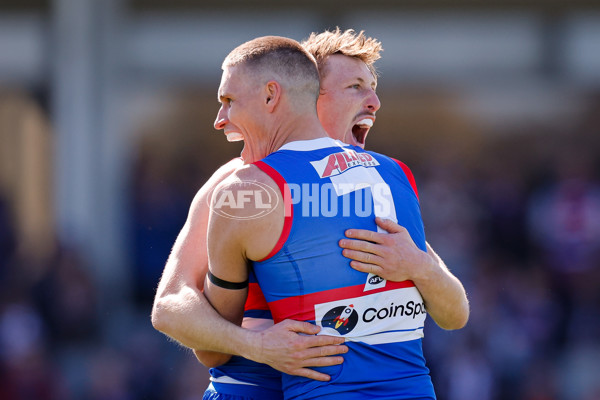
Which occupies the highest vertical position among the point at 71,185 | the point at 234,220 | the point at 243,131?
the point at 243,131

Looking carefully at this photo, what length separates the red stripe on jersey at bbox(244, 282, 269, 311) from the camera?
341 centimetres

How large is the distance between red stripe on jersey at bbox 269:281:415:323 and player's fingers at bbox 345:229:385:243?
0.55ft

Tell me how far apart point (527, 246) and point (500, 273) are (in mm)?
624

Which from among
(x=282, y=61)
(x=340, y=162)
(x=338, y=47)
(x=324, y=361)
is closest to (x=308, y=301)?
(x=324, y=361)

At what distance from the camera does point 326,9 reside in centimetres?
1210

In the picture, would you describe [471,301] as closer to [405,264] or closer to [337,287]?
[405,264]

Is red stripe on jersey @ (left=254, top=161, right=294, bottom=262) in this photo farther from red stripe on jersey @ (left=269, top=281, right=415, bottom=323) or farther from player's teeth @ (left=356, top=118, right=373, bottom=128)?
player's teeth @ (left=356, top=118, right=373, bottom=128)

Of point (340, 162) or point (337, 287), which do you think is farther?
point (340, 162)

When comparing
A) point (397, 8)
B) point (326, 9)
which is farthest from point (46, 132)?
point (397, 8)

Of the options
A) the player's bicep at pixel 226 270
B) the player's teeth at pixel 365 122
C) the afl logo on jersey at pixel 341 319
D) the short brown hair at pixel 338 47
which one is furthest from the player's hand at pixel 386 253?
the short brown hair at pixel 338 47

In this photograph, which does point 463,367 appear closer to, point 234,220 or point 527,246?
point 527,246

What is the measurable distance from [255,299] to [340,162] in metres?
0.65

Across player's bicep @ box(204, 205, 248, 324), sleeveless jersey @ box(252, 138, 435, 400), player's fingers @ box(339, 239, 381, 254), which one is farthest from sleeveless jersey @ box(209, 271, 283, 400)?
player's fingers @ box(339, 239, 381, 254)

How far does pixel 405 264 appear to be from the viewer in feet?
10.5
